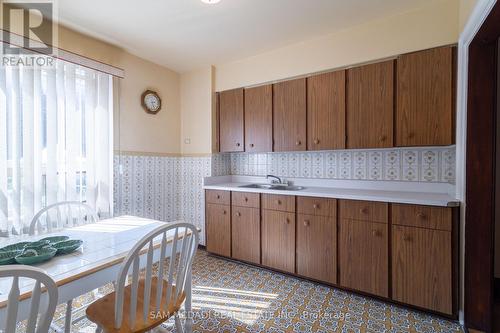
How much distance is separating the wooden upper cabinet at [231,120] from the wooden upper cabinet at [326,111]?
2.94 feet

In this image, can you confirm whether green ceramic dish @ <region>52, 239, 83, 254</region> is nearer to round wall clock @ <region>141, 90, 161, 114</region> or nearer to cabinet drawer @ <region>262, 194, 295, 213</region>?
cabinet drawer @ <region>262, 194, 295, 213</region>

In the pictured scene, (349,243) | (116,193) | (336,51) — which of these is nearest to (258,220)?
(349,243)

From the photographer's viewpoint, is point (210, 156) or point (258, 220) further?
point (210, 156)

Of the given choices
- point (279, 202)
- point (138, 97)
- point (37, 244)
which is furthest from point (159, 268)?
point (138, 97)

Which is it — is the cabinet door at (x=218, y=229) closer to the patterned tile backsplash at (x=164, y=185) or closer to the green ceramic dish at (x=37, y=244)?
the patterned tile backsplash at (x=164, y=185)

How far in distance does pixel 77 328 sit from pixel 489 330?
9.25 ft

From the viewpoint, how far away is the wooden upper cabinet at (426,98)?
77.0 inches

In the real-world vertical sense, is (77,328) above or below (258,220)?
below

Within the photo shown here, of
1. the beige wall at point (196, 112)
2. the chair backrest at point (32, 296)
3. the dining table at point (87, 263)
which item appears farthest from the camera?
the beige wall at point (196, 112)

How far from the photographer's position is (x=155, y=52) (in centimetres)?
290

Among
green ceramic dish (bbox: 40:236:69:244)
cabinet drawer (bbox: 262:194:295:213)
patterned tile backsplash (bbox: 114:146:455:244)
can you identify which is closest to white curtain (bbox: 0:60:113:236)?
patterned tile backsplash (bbox: 114:146:455:244)

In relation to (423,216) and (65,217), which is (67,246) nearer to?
(65,217)

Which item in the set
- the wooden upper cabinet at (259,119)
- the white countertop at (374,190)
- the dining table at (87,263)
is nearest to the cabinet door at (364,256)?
the white countertop at (374,190)

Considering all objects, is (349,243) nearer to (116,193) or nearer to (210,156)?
(210,156)
